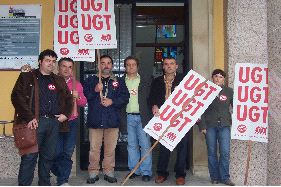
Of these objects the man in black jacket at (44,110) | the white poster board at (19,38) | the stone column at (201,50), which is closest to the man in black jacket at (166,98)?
the stone column at (201,50)

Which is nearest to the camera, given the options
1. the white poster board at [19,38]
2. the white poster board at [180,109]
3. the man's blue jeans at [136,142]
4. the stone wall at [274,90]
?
the white poster board at [180,109]

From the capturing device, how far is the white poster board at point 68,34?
23.4 feet

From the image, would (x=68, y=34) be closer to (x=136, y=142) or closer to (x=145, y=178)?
(x=136, y=142)

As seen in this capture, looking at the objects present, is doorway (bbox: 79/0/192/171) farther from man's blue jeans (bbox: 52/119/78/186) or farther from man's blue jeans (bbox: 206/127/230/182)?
man's blue jeans (bbox: 206/127/230/182)

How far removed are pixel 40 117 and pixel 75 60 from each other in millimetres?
1491

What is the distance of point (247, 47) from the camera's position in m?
7.03

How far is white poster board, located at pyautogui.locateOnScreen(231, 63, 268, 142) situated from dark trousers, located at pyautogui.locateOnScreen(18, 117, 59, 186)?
2.43 metres

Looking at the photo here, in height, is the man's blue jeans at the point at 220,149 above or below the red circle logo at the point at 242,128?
below

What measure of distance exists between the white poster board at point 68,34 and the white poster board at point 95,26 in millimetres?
228

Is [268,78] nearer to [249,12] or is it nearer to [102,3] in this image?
[249,12]

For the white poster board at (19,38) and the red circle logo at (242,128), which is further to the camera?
the white poster board at (19,38)

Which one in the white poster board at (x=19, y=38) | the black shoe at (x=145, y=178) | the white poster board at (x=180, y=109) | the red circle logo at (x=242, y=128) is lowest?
the black shoe at (x=145, y=178)

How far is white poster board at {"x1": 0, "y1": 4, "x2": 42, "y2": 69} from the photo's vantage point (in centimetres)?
740

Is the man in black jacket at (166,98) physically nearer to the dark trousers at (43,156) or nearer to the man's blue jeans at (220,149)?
the man's blue jeans at (220,149)
